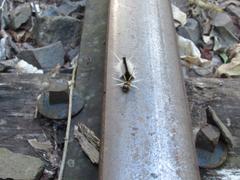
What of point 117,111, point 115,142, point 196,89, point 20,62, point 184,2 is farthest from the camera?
point 184,2

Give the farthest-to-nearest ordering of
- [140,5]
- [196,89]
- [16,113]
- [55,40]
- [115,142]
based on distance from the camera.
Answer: [55,40] → [140,5] → [196,89] → [16,113] → [115,142]

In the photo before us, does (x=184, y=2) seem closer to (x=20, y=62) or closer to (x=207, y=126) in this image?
(x=20, y=62)

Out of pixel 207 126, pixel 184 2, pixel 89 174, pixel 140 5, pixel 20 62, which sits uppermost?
pixel 184 2

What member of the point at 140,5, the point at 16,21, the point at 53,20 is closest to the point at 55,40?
the point at 53,20

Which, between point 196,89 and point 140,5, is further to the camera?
point 140,5

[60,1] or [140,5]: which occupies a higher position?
[60,1]

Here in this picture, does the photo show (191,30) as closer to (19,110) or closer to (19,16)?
(19,16)

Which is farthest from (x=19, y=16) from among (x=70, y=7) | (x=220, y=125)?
(x=220, y=125)
